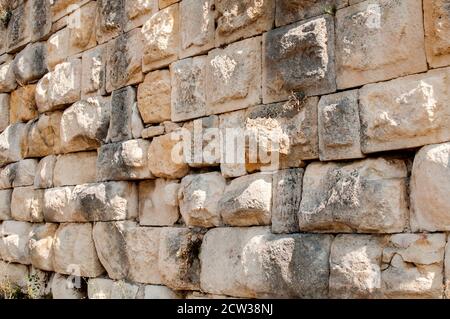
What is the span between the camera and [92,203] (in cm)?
453

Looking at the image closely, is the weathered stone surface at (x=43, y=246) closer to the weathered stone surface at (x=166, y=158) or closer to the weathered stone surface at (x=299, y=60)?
the weathered stone surface at (x=166, y=158)

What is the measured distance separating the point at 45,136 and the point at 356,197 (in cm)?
340

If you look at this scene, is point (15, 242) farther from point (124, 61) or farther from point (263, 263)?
point (263, 263)

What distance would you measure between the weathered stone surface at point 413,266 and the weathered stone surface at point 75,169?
2.72m

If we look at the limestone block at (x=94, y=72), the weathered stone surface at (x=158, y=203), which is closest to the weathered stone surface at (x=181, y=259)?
the weathered stone surface at (x=158, y=203)

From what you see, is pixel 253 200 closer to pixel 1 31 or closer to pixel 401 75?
pixel 401 75

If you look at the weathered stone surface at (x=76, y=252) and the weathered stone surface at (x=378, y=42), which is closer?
the weathered stone surface at (x=378, y=42)

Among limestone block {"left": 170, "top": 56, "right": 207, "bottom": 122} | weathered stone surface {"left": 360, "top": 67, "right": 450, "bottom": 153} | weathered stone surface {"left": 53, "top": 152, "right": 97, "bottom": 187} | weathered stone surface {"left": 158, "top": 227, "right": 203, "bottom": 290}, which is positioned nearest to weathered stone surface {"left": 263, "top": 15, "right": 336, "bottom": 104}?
weathered stone surface {"left": 360, "top": 67, "right": 450, "bottom": 153}

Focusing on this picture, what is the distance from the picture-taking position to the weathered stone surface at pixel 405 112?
267 centimetres

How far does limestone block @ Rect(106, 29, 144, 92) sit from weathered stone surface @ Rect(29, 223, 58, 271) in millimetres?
1429

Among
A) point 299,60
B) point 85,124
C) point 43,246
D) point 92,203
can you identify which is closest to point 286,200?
point 299,60

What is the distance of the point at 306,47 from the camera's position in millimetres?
3166

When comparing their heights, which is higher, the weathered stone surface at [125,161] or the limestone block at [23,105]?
the limestone block at [23,105]

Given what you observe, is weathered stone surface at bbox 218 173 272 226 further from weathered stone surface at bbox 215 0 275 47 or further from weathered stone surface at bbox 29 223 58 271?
weathered stone surface at bbox 29 223 58 271
